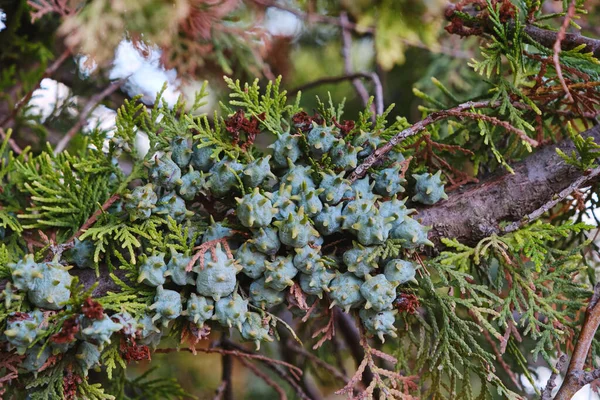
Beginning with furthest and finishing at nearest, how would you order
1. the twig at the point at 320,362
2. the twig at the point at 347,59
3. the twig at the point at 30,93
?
the twig at the point at 347,59 → the twig at the point at 320,362 → the twig at the point at 30,93

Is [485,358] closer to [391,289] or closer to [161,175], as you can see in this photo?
[391,289]

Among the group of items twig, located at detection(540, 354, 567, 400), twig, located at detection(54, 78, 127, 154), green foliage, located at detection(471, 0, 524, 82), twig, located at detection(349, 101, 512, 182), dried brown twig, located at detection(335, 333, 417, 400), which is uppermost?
green foliage, located at detection(471, 0, 524, 82)

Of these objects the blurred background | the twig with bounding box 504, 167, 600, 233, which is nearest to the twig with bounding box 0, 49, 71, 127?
the blurred background

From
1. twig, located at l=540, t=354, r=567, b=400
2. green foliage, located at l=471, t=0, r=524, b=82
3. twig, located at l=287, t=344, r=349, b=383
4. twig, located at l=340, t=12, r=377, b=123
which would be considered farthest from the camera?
twig, located at l=340, t=12, r=377, b=123

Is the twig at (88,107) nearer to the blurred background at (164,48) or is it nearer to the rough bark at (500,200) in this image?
the blurred background at (164,48)

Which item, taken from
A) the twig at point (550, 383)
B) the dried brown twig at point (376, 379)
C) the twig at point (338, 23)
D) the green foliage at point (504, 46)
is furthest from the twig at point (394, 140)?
the twig at point (338, 23)

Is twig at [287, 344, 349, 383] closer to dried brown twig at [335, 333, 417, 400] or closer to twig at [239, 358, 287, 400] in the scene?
twig at [239, 358, 287, 400]
